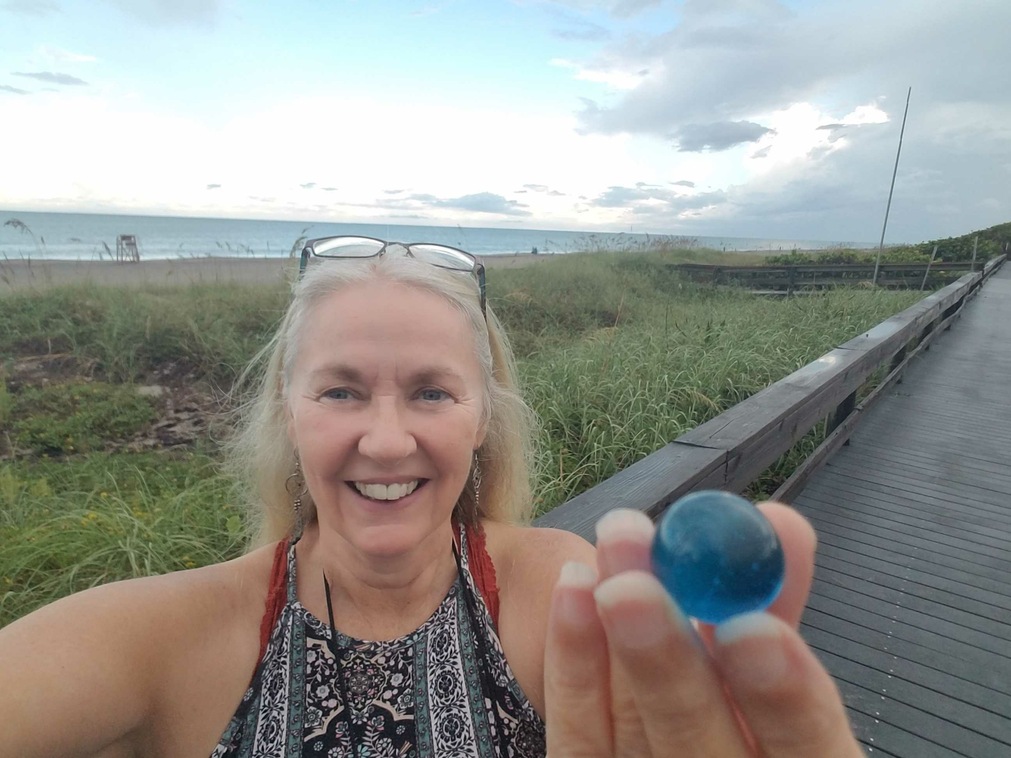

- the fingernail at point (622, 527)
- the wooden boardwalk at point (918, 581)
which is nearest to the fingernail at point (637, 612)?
the fingernail at point (622, 527)

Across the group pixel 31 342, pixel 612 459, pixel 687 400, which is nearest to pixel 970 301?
pixel 687 400

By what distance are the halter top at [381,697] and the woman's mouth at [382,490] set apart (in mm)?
330

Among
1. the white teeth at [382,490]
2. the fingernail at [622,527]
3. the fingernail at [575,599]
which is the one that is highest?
the fingernail at [622,527]

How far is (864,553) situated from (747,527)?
131 inches

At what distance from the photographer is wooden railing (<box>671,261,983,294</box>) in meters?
18.5

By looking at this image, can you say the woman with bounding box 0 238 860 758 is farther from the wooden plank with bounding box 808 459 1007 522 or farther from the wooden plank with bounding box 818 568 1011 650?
the wooden plank with bounding box 808 459 1007 522

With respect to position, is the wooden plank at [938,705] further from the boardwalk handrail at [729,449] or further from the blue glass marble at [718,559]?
the blue glass marble at [718,559]

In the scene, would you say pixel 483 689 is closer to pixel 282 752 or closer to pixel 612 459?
pixel 282 752

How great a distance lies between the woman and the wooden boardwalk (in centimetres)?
172

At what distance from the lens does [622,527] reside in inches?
28.2

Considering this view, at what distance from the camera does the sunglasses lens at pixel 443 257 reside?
1571 millimetres

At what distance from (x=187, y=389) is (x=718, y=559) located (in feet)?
25.4

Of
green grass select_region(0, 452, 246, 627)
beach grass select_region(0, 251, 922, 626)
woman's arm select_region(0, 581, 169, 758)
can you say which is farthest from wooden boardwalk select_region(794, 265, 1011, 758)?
green grass select_region(0, 452, 246, 627)

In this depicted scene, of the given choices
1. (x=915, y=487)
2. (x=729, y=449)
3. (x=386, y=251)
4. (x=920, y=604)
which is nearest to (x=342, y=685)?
(x=386, y=251)
